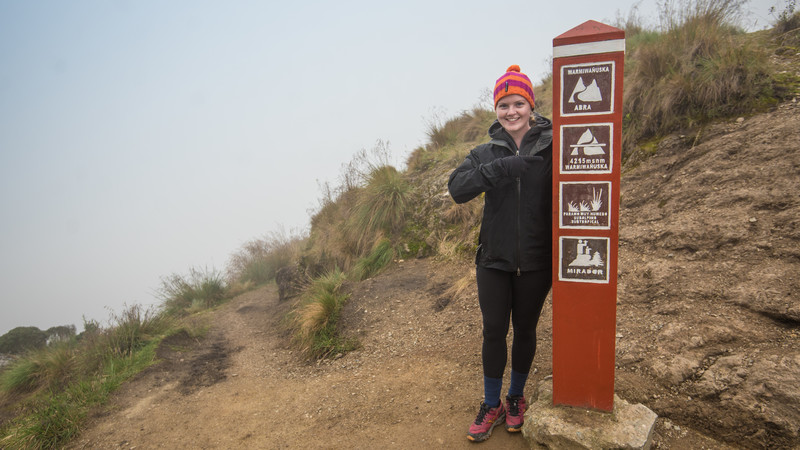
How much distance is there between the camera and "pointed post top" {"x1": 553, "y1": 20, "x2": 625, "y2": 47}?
7.64 ft

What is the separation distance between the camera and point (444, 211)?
761 cm

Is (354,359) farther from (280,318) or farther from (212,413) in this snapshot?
(280,318)

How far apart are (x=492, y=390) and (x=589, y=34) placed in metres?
2.15

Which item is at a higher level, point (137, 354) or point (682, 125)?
point (682, 125)

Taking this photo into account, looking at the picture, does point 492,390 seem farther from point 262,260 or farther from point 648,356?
point 262,260

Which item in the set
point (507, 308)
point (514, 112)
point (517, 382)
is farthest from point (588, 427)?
point (514, 112)

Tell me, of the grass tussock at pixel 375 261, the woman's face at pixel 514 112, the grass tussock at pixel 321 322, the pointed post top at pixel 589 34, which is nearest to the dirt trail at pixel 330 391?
the grass tussock at pixel 321 322

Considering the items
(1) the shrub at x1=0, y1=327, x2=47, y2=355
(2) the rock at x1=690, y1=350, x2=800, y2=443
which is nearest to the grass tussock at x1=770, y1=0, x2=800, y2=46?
(2) the rock at x1=690, y1=350, x2=800, y2=443

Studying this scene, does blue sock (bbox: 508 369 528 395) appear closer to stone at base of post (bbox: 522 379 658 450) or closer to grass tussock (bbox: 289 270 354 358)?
stone at base of post (bbox: 522 379 658 450)

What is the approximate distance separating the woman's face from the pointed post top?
1.16ft

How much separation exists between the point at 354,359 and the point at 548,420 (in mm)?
2921

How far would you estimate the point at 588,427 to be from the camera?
2.48m

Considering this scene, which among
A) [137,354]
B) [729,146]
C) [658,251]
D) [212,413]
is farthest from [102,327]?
[729,146]

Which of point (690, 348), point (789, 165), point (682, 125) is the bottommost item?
point (690, 348)
